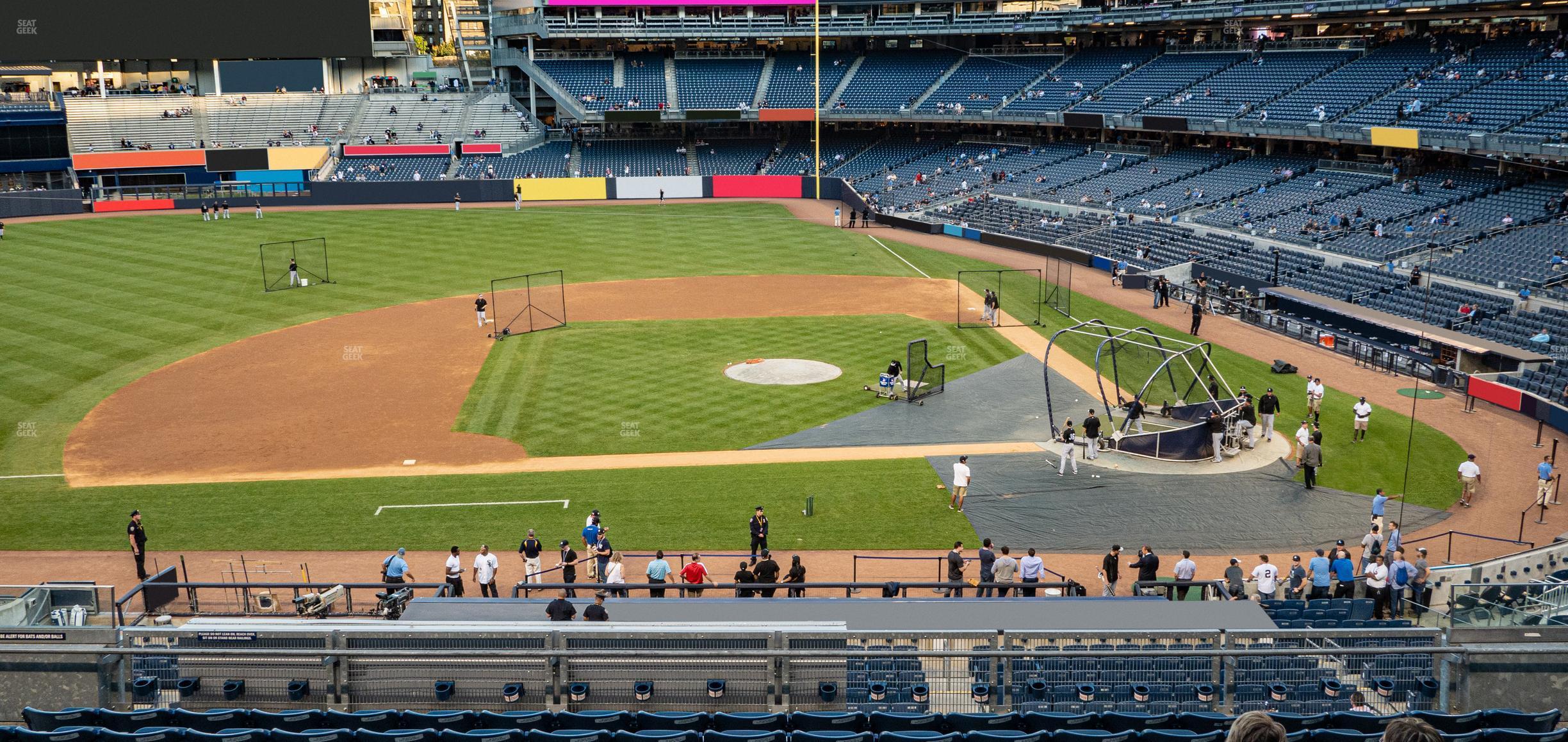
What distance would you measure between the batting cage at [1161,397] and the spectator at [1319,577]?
835 cm

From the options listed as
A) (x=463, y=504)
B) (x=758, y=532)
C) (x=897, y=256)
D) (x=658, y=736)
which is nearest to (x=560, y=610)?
(x=658, y=736)

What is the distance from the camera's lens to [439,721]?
10789mm

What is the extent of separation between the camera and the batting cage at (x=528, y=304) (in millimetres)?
42969

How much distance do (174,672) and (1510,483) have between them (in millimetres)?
28152

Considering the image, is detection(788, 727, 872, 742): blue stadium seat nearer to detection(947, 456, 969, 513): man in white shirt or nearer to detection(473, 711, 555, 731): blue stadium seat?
detection(473, 711, 555, 731): blue stadium seat

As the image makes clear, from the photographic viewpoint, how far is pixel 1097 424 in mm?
27969

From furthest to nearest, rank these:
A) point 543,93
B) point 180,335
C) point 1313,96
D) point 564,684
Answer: point 543,93
point 1313,96
point 180,335
point 564,684

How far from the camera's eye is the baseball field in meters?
25.3

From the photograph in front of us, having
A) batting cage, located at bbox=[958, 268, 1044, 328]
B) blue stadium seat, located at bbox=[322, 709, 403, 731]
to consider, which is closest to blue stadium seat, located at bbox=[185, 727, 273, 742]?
blue stadium seat, located at bbox=[322, 709, 403, 731]

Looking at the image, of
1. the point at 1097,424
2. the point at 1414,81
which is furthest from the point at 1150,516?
the point at 1414,81

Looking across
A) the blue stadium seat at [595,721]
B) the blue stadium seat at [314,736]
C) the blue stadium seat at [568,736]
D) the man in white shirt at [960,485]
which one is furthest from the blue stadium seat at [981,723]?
the man in white shirt at [960,485]

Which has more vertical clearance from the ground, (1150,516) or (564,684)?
(564,684)

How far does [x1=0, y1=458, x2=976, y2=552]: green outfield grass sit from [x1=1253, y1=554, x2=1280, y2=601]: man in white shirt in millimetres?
6060

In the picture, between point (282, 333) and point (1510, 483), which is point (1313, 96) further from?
point (282, 333)
